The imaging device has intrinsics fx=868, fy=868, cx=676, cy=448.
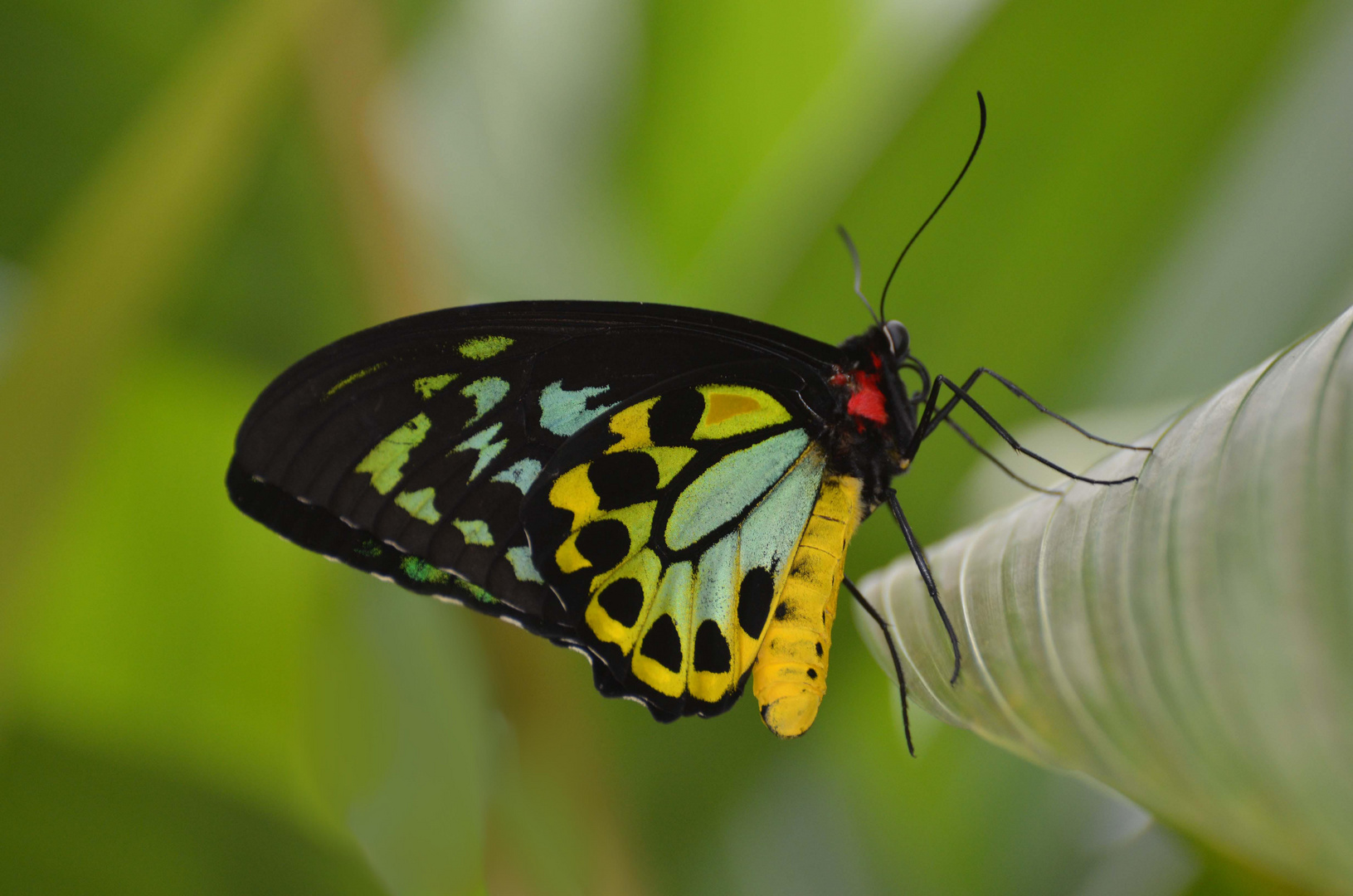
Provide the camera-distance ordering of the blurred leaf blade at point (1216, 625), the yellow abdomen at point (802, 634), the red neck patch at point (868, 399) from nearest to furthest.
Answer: the blurred leaf blade at point (1216, 625)
the yellow abdomen at point (802, 634)
the red neck patch at point (868, 399)

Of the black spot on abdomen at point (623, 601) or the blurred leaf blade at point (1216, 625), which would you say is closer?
the blurred leaf blade at point (1216, 625)

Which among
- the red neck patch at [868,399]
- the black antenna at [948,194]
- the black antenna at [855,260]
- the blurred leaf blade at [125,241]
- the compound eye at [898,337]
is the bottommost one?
the blurred leaf blade at [125,241]

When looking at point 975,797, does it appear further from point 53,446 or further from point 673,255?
point 53,446

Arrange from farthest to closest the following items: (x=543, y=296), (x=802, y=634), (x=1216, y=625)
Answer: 1. (x=543, y=296)
2. (x=802, y=634)
3. (x=1216, y=625)

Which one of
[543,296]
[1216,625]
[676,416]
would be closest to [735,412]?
[676,416]

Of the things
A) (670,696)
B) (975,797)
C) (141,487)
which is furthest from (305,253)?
(975,797)

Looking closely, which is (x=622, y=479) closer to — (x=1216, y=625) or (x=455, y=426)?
(x=455, y=426)

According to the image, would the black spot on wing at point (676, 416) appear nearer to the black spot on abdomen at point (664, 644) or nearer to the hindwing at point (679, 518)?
the hindwing at point (679, 518)

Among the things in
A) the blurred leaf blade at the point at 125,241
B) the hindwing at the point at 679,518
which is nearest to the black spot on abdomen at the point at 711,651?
the hindwing at the point at 679,518
